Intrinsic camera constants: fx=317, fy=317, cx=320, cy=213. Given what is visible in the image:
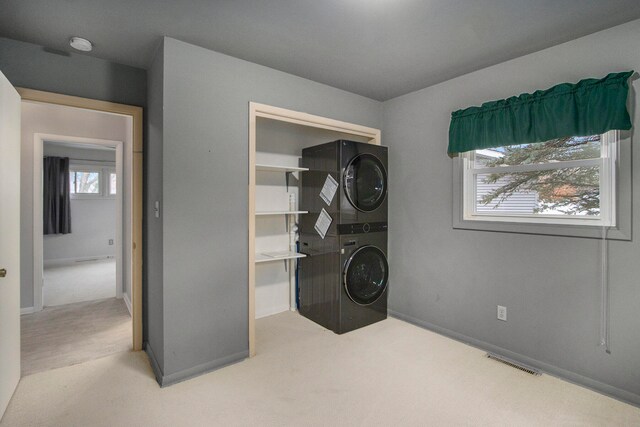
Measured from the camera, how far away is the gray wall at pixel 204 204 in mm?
2184

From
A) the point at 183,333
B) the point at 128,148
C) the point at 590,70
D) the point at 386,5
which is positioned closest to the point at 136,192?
the point at 183,333

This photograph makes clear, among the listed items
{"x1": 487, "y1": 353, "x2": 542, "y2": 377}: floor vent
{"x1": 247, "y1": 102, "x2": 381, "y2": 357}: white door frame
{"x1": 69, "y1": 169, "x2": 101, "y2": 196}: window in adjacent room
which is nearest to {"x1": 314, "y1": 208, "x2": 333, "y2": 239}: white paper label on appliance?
{"x1": 247, "y1": 102, "x2": 381, "y2": 357}: white door frame

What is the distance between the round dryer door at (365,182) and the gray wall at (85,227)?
6.53 metres

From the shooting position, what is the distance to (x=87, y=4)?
1791mm

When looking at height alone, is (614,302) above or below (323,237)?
below

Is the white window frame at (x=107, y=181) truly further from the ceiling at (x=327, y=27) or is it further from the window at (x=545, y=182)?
the window at (x=545, y=182)

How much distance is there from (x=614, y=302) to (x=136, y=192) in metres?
3.54

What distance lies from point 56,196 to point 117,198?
3.55 meters

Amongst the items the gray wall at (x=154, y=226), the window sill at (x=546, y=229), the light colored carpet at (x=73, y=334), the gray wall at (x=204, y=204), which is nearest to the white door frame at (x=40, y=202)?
the light colored carpet at (x=73, y=334)

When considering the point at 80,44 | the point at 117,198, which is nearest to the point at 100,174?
the point at 117,198

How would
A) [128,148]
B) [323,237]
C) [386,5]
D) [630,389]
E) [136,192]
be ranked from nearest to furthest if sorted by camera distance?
[386,5] → [630,389] → [136,192] → [323,237] → [128,148]

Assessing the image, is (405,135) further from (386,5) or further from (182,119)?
(182,119)

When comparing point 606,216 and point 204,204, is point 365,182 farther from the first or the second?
point 606,216

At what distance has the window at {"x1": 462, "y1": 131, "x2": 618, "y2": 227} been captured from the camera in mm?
2127
